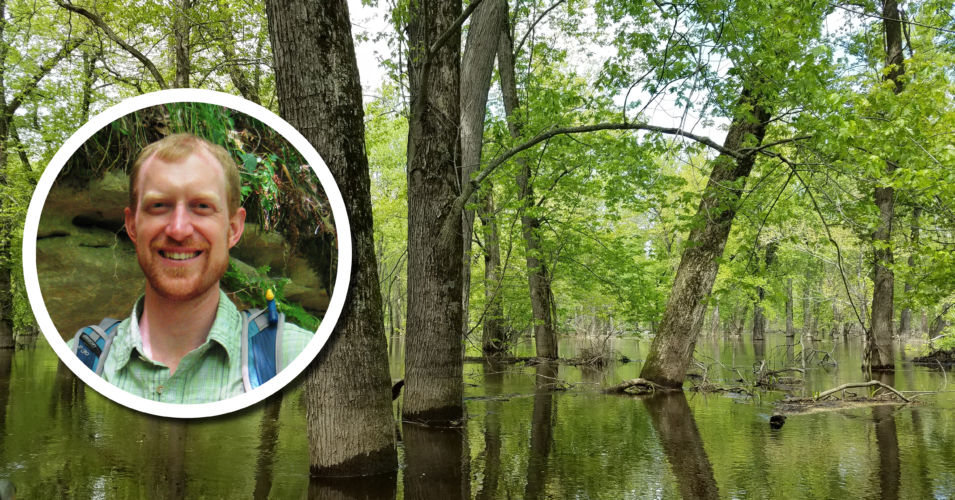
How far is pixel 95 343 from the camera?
3.08 meters

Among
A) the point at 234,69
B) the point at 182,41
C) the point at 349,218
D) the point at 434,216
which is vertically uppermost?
the point at 182,41

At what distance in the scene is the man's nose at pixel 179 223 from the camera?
3.09 meters

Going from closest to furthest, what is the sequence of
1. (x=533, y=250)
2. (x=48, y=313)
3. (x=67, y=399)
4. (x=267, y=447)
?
(x=48, y=313), (x=267, y=447), (x=67, y=399), (x=533, y=250)

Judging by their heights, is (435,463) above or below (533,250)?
below

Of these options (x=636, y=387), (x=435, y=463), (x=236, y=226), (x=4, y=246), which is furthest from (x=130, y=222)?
(x=4, y=246)

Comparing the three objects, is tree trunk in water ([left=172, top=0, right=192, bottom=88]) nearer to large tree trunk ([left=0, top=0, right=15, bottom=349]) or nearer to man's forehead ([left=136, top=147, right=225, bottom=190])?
large tree trunk ([left=0, top=0, right=15, bottom=349])

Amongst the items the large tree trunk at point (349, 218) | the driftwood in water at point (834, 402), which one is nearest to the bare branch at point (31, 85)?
the large tree trunk at point (349, 218)

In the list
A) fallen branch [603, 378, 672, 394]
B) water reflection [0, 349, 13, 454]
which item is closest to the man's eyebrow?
water reflection [0, 349, 13, 454]

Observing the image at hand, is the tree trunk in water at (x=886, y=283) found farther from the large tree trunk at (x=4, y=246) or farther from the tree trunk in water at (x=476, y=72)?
the large tree trunk at (x=4, y=246)

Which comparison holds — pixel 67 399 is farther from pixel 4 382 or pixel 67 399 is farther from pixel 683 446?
pixel 683 446

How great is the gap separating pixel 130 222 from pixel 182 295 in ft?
1.40

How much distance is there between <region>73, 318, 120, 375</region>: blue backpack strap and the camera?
121 inches

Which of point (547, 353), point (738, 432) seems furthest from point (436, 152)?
point (547, 353)

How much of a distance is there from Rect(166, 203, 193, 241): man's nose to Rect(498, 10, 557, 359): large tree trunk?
1074cm
